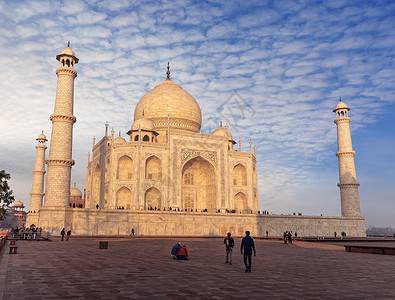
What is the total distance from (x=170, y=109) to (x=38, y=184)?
18817mm

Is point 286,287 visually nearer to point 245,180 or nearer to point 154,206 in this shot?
point 154,206

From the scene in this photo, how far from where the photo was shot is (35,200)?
43.9m

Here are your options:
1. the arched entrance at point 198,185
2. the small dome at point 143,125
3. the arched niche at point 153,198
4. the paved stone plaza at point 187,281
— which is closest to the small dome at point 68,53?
the small dome at point 143,125

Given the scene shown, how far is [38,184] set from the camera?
1770 inches

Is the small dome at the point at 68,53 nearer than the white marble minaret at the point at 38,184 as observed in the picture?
Yes

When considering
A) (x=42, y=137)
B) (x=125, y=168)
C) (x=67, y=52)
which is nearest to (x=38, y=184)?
(x=42, y=137)

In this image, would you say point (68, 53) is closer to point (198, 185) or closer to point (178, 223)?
point (178, 223)

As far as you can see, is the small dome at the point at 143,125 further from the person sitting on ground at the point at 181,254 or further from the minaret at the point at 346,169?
the person sitting on ground at the point at 181,254

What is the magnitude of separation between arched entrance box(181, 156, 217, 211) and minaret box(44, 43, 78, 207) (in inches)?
538

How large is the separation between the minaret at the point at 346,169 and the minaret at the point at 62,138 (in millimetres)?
28440

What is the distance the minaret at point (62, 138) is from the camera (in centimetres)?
2752

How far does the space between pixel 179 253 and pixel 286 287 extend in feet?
17.5

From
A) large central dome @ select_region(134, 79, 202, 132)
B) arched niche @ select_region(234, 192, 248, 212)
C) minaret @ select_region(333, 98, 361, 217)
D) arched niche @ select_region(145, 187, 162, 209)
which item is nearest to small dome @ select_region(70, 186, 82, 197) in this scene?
large central dome @ select_region(134, 79, 202, 132)

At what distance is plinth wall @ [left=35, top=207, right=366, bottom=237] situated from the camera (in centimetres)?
2700
